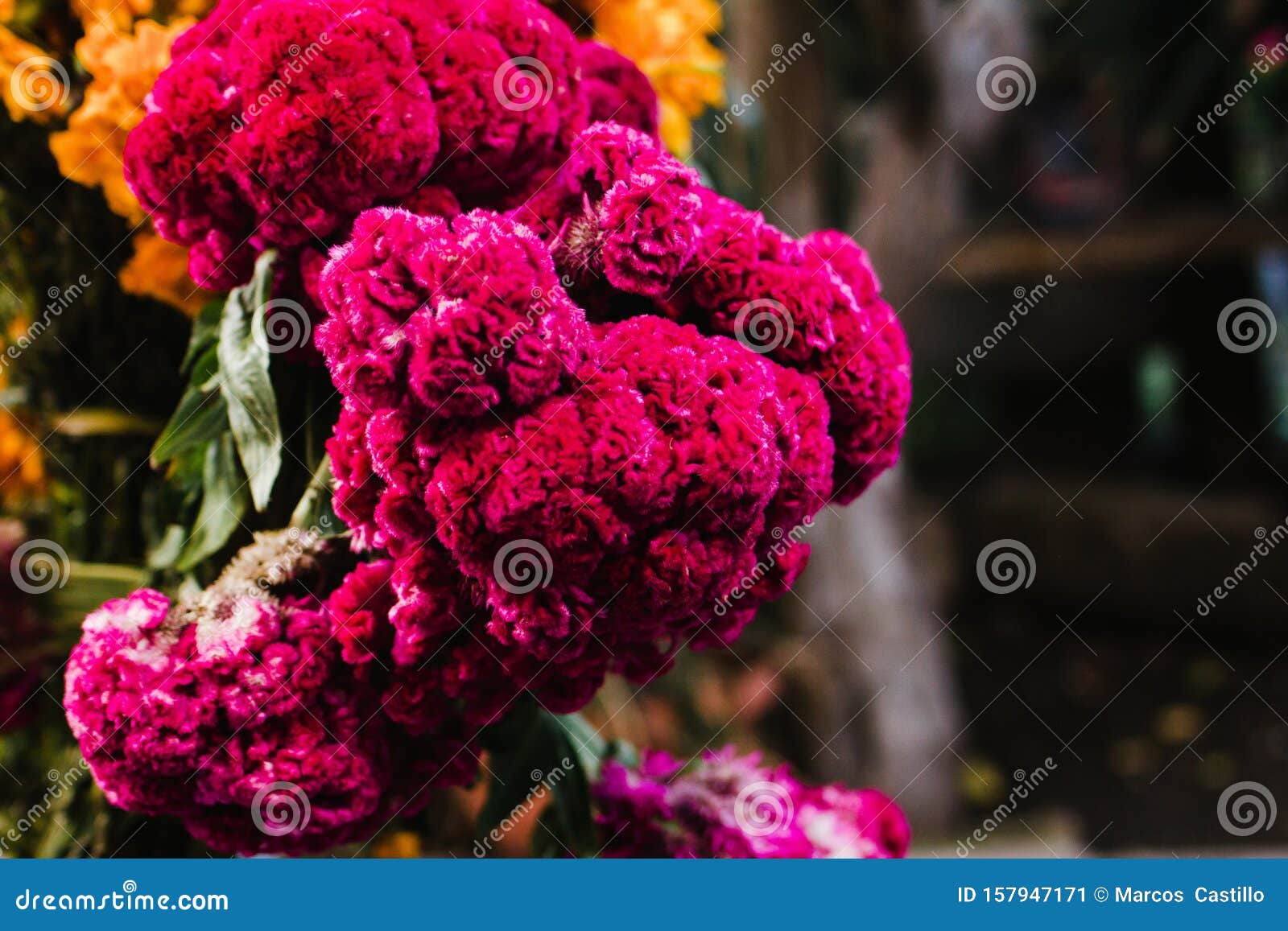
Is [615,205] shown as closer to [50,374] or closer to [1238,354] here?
[50,374]

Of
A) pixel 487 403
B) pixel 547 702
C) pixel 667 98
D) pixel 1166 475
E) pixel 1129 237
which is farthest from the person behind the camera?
pixel 1166 475

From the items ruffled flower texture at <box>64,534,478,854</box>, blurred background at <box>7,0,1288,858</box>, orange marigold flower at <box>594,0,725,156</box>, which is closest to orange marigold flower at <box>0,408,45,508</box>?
blurred background at <box>7,0,1288,858</box>

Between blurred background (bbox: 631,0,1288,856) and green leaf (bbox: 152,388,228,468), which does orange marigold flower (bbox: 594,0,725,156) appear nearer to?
blurred background (bbox: 631,0,1288,856)

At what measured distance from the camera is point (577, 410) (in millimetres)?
531

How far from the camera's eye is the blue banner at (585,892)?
0.67 meters

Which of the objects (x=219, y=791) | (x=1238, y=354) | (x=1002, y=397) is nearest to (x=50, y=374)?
(x=219, y=791)

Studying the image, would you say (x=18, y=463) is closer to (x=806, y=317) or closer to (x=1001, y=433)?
(x=806, y=317)

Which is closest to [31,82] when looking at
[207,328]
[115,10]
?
[115,10]

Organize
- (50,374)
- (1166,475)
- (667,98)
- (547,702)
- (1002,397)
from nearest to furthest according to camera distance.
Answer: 1. (547,702)
2. (50,374)
3. (667,98)
4. (1166,475)
5. (1002,397)

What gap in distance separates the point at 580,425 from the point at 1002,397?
510cm

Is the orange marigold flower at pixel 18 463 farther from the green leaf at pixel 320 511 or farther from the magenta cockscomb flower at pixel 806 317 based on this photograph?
the magenta cockscomb flower at pixel 806 317

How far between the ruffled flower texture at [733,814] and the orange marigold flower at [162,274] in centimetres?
46

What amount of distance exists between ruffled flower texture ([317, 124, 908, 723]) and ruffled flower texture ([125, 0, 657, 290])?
44mm

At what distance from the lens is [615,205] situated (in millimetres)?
567
